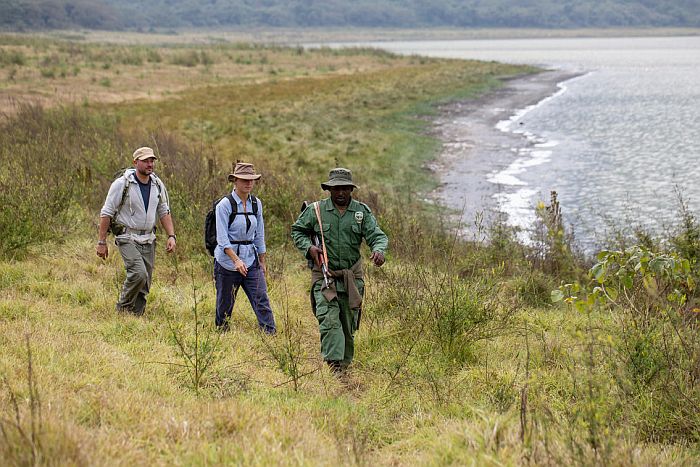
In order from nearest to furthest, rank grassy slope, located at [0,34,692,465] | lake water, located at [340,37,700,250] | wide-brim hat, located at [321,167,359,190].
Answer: grassy slope, located at [0,34,692,465]
wide-brim hat, located at [321,167,359,190]
lake water, located at [340,37,700,250]

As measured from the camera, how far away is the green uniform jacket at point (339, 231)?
20.3 ft

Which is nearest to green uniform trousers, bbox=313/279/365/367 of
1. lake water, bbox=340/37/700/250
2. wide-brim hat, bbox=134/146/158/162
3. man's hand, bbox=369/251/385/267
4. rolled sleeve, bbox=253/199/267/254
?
man's hand, bbox=369/251/385/267

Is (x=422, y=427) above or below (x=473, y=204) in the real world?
above

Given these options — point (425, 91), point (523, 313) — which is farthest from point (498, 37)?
point (523, 313)

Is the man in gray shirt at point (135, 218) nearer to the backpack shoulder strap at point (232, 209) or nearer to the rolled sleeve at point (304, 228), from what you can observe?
the backpack shoulder strap at point (232, 209)

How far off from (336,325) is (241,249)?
1.33 m

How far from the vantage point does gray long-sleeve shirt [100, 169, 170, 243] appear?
22.5 feet

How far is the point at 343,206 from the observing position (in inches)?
245

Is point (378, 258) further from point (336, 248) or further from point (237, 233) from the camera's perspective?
point (237, 233)

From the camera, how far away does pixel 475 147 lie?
25.7 meters

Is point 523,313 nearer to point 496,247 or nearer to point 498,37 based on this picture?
point 496,247

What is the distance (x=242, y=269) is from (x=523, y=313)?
359 cm

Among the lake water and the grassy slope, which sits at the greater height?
the grassy slope

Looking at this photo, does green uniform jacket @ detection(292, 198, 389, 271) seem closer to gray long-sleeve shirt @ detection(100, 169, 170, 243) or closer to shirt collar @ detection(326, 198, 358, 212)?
shirt collar @ detection(326, 198, 358, 212)
